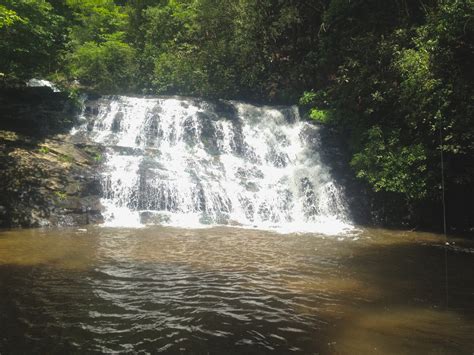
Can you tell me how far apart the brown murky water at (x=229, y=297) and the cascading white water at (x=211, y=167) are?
3.86 m

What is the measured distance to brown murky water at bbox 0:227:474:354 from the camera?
439 cm

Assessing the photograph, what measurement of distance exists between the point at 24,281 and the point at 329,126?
15486 millimetres

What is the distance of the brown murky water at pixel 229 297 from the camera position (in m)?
4.39

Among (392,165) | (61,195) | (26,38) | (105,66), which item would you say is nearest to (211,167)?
(61,195)

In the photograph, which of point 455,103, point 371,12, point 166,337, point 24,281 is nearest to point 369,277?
point 166,337

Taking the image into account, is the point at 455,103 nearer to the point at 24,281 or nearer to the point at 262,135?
the point at 262,135

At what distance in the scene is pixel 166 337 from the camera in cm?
448

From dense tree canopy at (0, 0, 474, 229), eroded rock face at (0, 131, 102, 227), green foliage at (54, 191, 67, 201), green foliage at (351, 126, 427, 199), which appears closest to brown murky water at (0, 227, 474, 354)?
eroded rock face at (0, 131, 102, 227)

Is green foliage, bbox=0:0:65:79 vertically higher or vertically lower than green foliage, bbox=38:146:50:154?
higher

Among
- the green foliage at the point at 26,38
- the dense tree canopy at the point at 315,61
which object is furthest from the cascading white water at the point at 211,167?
the green foliage at the point at 26,38

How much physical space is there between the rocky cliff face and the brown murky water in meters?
2.42

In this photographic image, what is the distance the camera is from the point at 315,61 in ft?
72.6

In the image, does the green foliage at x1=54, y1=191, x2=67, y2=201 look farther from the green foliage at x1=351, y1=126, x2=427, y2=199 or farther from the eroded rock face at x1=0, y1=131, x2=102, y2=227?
the green foliage at x1=351, y1=126, x2=427, y2=199

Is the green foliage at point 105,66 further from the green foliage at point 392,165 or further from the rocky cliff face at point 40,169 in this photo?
the green foliage at point 392,165
